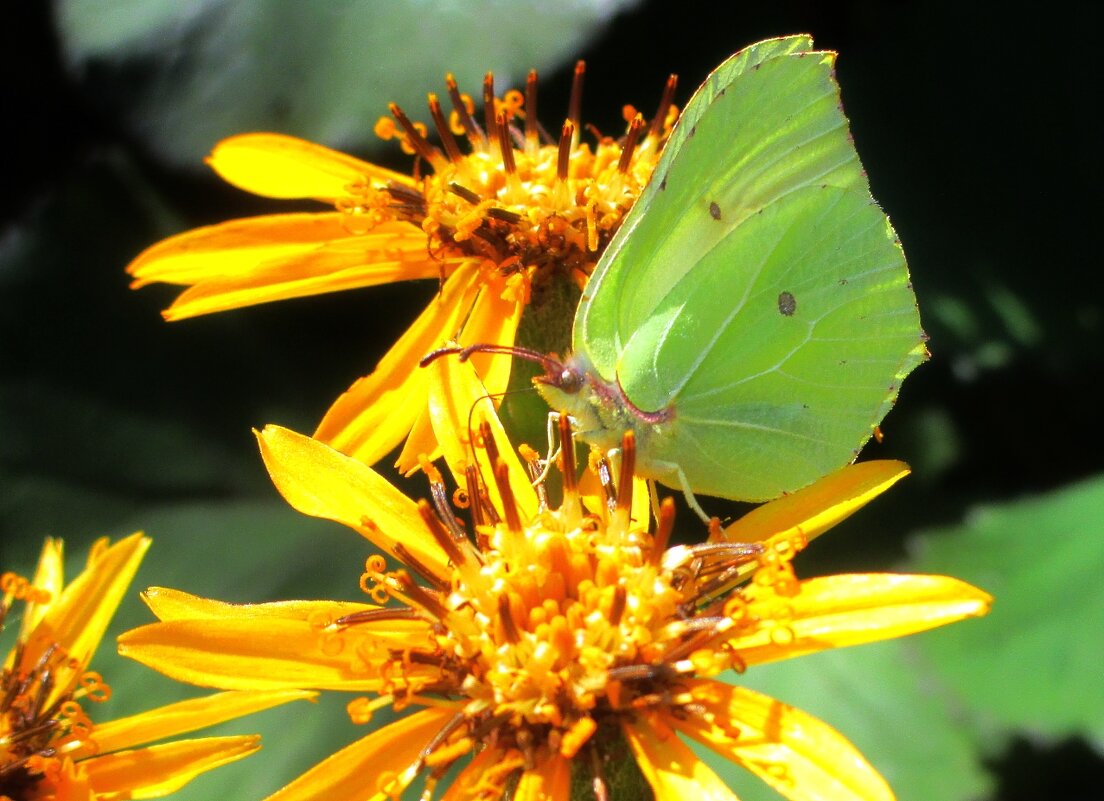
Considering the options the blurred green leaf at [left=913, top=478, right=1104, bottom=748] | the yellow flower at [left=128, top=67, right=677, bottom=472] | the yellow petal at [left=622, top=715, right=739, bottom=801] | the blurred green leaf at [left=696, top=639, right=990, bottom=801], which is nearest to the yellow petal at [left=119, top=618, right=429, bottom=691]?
the yellow petal at [left=622, top=715, right=739, bottom=801]

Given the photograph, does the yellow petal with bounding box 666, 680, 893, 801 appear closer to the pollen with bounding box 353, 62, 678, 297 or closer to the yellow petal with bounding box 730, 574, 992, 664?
the yellow petal with bounding box 730, 574, 992, 664

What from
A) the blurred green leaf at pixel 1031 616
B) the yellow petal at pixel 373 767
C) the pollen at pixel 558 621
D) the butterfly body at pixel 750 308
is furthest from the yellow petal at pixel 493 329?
the blurred green leaf at pixel 1031 616

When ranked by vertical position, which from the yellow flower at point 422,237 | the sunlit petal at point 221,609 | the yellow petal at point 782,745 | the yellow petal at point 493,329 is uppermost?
the yellow flower at point 422,237

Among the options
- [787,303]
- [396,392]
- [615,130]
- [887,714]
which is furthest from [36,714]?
[615,130]

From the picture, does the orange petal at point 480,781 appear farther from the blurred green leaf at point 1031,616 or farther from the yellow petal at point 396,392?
the blurred green leaf at point 1031,616

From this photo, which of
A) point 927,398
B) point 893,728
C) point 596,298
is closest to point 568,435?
point 596,298

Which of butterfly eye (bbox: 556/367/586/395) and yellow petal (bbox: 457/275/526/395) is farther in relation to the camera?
yellow petal (bbox: 457/275/526/395)
